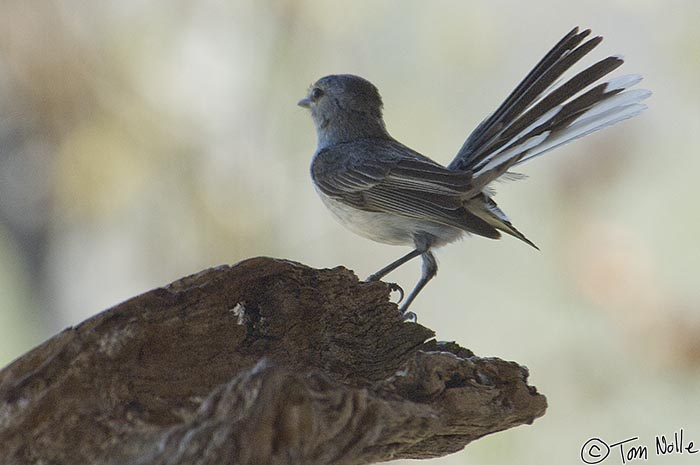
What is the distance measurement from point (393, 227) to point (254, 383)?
170 centimetres

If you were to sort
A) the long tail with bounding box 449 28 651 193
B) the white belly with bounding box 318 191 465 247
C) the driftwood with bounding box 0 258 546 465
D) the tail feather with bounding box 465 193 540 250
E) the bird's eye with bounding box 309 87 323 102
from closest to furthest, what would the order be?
the driftwood with bounding box 0 258 546 465
the long tail with bounding box 449 28 651 193
the tail feather with bounding box 465 193 540 250
the white belly with bounding box 318 191 465 247
the bird's eye with bounding box 309 87 323 102

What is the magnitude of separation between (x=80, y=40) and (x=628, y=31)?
243 cm

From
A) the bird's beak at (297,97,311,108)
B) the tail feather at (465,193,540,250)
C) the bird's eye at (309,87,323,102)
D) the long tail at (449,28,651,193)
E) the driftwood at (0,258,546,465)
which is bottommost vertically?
the driftwood at (0,258,546,465)

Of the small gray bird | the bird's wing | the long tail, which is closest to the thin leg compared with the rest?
the small gray bird

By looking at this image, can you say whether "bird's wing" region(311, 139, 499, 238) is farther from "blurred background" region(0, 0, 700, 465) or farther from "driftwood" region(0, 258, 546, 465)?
"driftwood" region(0, 258, 546, 465)

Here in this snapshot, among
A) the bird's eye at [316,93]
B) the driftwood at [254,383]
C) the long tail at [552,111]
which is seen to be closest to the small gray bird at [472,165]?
the long tail at [552,111]

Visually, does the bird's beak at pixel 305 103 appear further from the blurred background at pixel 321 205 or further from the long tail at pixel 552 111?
the long tail at pixel 552 111

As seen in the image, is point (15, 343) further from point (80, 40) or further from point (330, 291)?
point (330, 291)

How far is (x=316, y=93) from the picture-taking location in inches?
140

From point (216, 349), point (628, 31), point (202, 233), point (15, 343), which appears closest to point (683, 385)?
point (628, 31)

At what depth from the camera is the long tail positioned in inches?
102

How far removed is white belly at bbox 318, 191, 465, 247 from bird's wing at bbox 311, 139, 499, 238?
0.03m

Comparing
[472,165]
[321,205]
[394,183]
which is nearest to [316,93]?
[321,205]

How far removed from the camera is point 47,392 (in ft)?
4.75
